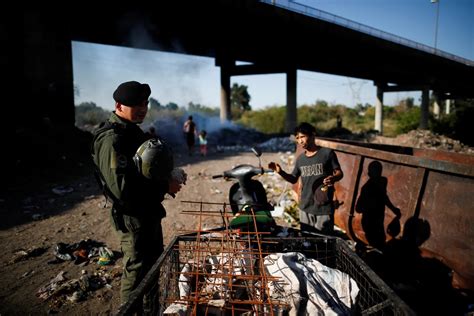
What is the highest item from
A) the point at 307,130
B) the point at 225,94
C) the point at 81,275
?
the point at 225,94

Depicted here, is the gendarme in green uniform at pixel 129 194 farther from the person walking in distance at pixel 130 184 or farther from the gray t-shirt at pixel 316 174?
the gray t-shirt at pixel 316 174

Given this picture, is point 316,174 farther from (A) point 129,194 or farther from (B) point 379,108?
(B) point 379,108

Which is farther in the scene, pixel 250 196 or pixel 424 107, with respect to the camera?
pixel 424 107

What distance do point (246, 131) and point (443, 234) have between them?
18357mm

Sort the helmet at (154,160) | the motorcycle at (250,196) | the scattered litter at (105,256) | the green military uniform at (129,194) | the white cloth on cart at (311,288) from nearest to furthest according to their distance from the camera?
the white cloth on cart at (311,288) < the helmet at (154,160) < the green military uniform at (129,194) < the motorcycle at (250,196) < the scattered litter at (105,256)

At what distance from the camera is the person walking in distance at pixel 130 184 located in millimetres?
1759

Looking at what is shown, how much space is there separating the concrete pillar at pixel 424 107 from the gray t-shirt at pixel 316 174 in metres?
26.8

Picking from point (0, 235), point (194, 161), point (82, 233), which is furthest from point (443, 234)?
point (194, 161)

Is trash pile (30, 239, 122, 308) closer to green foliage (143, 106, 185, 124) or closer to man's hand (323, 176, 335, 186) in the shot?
man's hand (323, 176, 335, 186)

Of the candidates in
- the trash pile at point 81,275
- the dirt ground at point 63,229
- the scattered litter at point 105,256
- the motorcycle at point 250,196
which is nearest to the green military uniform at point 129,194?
the dirt ground at point 63,229

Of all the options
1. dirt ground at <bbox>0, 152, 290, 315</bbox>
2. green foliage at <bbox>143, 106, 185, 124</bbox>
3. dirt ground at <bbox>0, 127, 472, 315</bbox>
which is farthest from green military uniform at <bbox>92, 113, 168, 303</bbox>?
green foliage at <bbox>143, 106, 185, 124</bbox>

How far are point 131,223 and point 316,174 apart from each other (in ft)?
6.64

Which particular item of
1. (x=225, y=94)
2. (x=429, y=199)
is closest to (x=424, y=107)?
(x=225, y=94)

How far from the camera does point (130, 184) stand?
1759 mm
